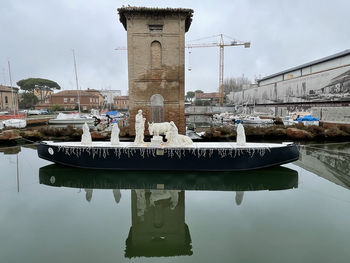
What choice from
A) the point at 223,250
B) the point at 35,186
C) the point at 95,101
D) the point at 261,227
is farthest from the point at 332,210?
the point at 95,101

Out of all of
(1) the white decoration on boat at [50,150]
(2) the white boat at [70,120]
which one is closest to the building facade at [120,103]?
(2) the white boat at [70,120]

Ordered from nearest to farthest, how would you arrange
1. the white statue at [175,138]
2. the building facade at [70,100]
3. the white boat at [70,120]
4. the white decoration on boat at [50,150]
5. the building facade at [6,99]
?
the white statue at [175,138] → the white decoration on boat at [50,150] → the white boat at [70,120] → the building facade at [6,99] → the building facade at [70,100]

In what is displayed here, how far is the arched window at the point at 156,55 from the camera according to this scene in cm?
1653

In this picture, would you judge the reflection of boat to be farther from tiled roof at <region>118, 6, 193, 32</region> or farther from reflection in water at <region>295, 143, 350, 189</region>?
tiled roof at <region>118, 6, 193, 32</region>

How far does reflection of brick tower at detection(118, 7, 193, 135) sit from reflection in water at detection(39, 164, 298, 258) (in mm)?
7199

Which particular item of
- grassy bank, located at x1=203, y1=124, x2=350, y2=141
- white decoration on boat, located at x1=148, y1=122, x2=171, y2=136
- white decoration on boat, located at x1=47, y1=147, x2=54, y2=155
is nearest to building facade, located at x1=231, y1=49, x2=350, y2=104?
grassy bank, located at x1=203, y1=124, x2=350, y2=141

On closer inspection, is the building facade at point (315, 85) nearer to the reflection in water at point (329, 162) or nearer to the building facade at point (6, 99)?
the reflection in water at point (329, 162)

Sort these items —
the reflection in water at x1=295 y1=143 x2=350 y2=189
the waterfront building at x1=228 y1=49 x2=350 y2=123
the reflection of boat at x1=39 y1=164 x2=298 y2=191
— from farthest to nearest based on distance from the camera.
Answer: the waterfront building at x1=228 y1=49 x2=350 y2=123
the reflection in water at x1=295 y1=143 x2=350 y2=189
the reflection of boat at x1=39 y1=164 x2=298 y2=191

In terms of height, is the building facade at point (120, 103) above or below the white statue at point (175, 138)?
above

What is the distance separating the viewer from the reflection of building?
5.40 meters

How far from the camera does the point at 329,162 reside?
13.2 m

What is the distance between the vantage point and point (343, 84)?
27016 millimetres

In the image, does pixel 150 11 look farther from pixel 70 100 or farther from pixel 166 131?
pixel 70 100

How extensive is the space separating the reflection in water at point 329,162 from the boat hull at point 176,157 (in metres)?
1.99
